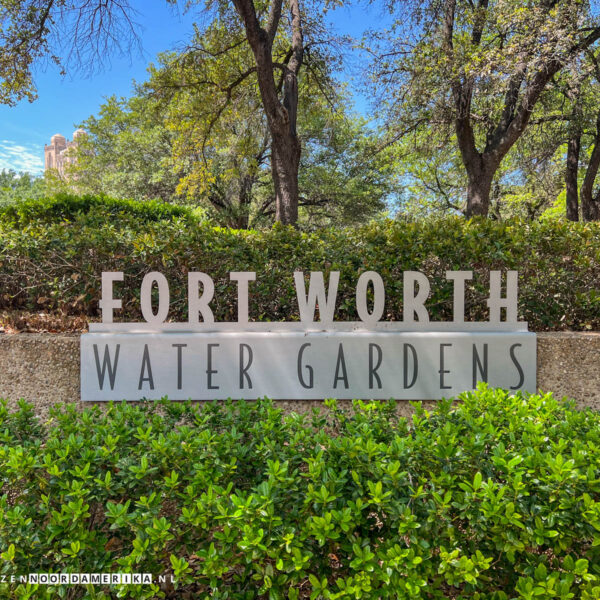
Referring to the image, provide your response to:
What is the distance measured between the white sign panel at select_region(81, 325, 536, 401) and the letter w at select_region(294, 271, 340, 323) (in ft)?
0.46

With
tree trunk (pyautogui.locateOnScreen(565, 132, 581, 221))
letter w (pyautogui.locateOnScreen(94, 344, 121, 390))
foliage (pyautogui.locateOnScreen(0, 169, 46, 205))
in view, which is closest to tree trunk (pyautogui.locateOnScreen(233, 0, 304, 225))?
letter w (pyautogui.locateOnScreen(94, 344, 121, 390))

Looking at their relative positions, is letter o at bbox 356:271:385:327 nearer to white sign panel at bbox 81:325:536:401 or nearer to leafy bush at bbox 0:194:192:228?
white sign panel at bbox 81:325:536:401

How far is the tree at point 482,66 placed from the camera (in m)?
7.56

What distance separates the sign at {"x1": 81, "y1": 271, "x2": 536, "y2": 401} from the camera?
10.4ft

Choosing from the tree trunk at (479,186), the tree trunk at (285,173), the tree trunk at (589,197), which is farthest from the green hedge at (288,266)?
the tree trunk at (589,197)

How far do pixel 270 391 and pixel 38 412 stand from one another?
5.78ft

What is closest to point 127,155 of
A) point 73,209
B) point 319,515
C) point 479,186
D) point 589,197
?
point 73,209

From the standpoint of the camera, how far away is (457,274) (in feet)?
10.9

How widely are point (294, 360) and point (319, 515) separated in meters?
1.61

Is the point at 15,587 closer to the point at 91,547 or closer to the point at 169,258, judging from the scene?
the point at 91,547

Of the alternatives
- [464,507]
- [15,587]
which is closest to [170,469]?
[15,587]

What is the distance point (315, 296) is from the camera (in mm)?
3305

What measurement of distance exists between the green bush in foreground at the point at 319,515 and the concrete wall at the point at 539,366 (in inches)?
59.0

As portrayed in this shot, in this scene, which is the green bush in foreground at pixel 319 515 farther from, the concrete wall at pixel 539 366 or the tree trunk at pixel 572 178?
the tree trunk at pixel 572 178
